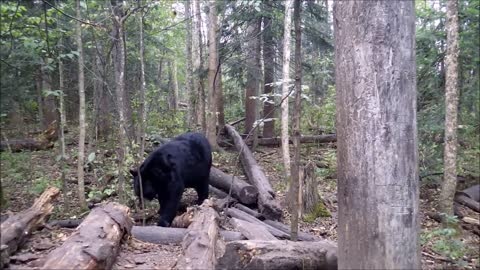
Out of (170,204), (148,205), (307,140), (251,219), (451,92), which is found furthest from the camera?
(307,140)

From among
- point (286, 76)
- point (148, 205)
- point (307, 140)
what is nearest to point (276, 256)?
point (148, 205)

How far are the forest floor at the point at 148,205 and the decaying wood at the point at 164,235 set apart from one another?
0.56 ft

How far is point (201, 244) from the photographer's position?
14.1ft

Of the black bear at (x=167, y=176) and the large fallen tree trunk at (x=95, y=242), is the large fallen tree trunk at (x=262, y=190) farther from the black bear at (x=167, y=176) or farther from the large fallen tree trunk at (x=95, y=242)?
the large fallen tree trunk at (x=95, y=242)

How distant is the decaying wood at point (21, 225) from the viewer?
3.60 metres

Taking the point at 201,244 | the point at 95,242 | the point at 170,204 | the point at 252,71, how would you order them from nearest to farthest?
the point at 95,242 → the point at 201,244 → the point at 170,204 → the point at 252,71

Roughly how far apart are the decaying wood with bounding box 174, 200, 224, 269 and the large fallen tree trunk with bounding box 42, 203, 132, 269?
0.70 m

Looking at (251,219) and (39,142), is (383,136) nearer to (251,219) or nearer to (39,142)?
(251,219)

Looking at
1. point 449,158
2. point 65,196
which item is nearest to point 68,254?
point 65,196

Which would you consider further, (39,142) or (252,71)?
(252,71)

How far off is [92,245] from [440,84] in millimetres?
8536

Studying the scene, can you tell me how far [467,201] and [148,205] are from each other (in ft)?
24.4

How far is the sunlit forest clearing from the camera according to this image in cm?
290

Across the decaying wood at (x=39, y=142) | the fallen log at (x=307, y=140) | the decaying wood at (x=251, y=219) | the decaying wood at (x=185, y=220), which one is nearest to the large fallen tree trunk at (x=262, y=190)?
the decaying wood at (x=251, y=219)
